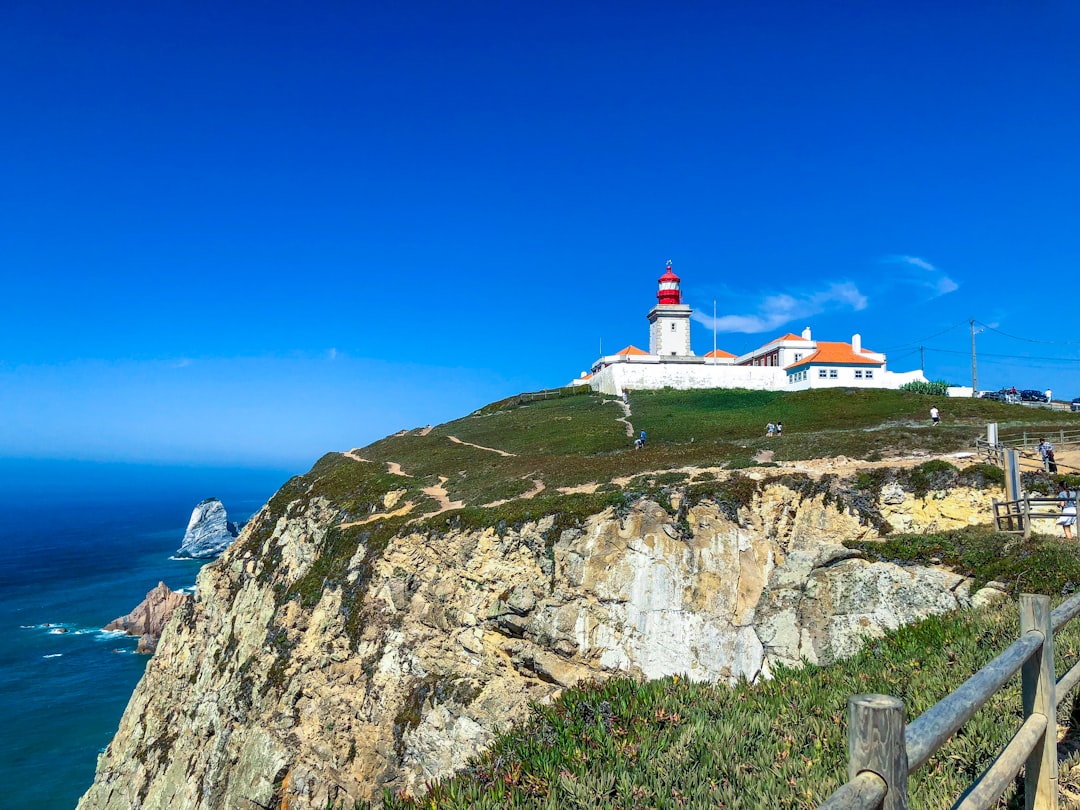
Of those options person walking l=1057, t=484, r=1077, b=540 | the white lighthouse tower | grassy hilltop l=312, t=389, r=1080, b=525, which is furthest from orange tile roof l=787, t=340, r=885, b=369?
person walking l=1057, t=484, r=1077, b=540

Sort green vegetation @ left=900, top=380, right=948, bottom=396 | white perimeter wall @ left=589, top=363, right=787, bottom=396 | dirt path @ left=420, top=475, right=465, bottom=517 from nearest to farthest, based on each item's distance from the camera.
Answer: dirt path @ left=420, top=475, right=465, bottom=517 → green vegetation @ left=900, top=380, right=948, bottom=396 → white perimeter wall @ left=589, top=363, right=787, bottom=396

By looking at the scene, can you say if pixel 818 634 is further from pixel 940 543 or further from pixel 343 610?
pixel 343 610

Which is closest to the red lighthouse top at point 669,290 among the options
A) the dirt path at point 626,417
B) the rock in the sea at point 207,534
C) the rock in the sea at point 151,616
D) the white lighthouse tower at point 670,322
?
the white lighthouse tower at point 670,322

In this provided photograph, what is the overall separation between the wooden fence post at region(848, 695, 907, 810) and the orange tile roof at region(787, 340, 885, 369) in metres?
61.3

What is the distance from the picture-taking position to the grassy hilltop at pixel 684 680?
6094mm

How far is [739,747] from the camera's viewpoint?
21.4 ft

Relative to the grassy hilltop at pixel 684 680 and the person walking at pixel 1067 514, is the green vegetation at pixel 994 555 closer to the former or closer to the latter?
the grassy hilltop at pixel 684 680

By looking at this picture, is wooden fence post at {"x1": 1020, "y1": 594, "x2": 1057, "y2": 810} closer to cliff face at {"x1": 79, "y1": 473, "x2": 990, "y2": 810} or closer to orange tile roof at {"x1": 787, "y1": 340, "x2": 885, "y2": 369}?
cliff face at {"x1": 79, "y1": 473, "x2": 990, "y2": 810}

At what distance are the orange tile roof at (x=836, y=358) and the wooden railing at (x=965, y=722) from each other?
2300 inches

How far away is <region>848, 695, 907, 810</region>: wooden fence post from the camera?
2447 mm

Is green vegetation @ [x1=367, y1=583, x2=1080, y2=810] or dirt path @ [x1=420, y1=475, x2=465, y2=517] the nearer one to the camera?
green vegetation @ [x1=367, y1=583, x2=1080, y2=810]

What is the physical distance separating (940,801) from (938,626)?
5.65 metres

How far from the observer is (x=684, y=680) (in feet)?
29.4

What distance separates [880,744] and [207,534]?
128 meters
